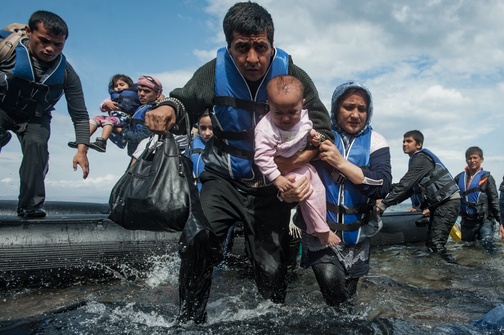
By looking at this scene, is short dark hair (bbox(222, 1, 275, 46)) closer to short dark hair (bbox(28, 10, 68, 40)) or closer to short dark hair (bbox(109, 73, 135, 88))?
short dark hair (bbox(28, 10, 68, 40))

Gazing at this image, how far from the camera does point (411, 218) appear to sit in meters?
9.66

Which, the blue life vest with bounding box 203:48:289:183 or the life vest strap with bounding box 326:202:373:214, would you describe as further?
the life vest strap with bounding box 326:202:373:214

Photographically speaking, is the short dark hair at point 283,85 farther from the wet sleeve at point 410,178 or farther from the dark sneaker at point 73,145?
the wet sleeve at point 410,178

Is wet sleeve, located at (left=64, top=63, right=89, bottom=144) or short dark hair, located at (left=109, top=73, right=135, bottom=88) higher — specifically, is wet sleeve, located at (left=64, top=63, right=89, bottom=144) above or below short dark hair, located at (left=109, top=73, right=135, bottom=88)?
below

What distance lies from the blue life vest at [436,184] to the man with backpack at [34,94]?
20.1 ft

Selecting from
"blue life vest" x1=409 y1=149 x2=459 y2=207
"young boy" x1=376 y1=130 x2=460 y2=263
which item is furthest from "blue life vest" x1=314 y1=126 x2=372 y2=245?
"blue life vest" x1=409 y1=149 x2=459 y2=207

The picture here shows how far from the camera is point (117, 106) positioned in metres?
8.20

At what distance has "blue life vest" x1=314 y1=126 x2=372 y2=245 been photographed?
3383mm

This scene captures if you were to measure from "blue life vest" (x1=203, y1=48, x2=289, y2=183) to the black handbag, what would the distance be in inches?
17.2

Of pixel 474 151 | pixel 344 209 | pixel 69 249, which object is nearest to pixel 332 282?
pixel 344 209

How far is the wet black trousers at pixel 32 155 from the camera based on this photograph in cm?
510

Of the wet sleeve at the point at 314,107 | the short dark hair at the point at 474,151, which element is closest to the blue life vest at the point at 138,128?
the wet sleeve at the point at 314,107

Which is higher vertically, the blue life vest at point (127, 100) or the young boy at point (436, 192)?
the blue life vest at point (127, 100)

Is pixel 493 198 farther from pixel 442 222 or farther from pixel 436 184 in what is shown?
pixel 436 184
